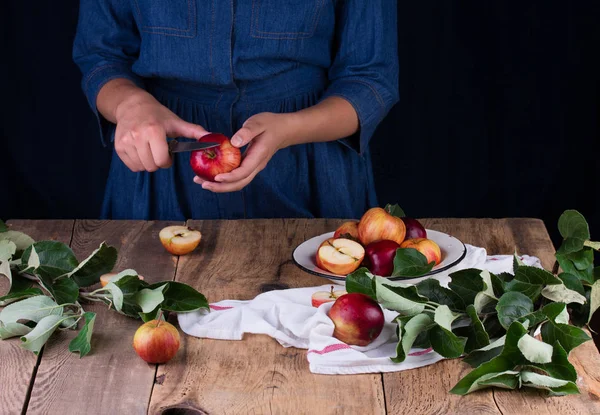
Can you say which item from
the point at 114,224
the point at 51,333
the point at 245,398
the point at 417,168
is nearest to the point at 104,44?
the point at 114,224

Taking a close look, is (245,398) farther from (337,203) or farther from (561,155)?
(561,155)

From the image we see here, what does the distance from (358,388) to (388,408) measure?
0.06m

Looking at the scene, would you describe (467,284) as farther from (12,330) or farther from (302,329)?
(12,330)

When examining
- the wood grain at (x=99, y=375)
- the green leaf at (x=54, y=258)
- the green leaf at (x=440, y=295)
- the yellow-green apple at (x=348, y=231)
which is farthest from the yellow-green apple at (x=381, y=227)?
the green leaf at (x=54, y=258)

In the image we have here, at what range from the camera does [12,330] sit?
1295 mm

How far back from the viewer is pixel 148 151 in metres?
1.62

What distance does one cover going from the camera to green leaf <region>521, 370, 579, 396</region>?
3.67ft

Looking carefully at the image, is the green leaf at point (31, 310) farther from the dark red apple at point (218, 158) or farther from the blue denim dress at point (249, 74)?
the blue denim dress at point (249, 74)

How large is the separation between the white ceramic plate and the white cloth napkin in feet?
0.09

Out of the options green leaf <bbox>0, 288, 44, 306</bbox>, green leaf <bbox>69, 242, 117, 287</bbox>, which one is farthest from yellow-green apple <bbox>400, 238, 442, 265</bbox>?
green leaf <bbox>0, 288, 44, 306</bbox>

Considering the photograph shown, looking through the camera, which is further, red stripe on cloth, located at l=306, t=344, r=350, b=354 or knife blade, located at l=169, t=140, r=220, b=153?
knife blade, located at l=169, t=140, r=220, b=153

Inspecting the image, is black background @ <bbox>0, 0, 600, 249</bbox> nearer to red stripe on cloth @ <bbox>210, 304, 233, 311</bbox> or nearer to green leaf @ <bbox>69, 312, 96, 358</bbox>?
red stripe on cloth @ <bbox>210, 304, 233, 311</bbox>

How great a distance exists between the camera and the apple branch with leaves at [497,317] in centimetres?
113

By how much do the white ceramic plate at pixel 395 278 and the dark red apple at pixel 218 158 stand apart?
0.20 meters
